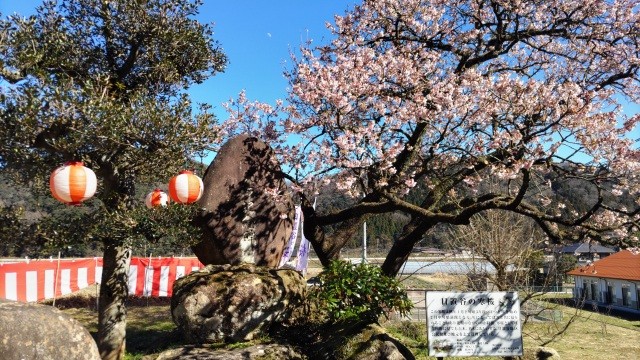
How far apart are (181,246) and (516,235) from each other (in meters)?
9.11

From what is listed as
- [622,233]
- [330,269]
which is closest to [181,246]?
[330,269]

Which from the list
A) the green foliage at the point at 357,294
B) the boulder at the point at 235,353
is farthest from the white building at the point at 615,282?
the boulder at the point at 235,353

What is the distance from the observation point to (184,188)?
7.09 meters

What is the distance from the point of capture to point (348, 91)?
8.16 meters

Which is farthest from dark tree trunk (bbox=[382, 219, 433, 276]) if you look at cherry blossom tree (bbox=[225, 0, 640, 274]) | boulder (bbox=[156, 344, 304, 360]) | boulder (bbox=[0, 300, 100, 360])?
boulder (bbox=[0, 300, 100, 360])

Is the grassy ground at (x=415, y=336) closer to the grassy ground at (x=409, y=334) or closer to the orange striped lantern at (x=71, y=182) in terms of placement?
the grassy ground at (x=409, y=334)

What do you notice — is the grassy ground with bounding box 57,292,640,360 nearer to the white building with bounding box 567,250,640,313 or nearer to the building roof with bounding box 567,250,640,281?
the white building with bounding box 567,250,640,313

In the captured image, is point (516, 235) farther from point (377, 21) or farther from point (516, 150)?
point (377, 21)

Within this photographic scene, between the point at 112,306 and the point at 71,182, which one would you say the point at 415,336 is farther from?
the point at 71,182

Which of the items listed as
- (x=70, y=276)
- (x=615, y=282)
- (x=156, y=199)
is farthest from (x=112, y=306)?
(x=615, y=282)

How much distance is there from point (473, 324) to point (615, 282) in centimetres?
3010

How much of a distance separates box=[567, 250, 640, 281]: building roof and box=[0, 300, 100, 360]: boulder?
3044cm

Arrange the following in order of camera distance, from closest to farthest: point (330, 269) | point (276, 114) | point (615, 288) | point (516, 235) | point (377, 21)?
point (330, 269)
point (276, 114)
point (377, 21)
point (516, 235)
point (615, 288)

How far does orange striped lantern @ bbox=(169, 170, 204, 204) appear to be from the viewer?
7090mm
